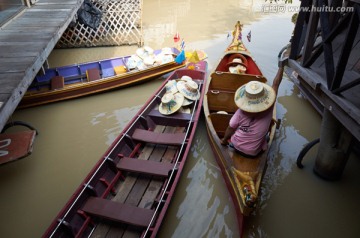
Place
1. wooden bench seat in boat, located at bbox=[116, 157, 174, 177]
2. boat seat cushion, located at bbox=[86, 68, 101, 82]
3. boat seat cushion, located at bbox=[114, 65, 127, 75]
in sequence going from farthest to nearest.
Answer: boat seat cushion, located at bbox=[114, 65, 127, 75], boat seat cushion, located at bbox=[86, 68, 101, 82], wooden bench seat in boat, located at bbox=[116, 157, 174, 177]

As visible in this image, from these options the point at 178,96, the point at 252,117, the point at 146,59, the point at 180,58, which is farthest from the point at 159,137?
the point at 146,59

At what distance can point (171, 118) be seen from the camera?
576 centimetres

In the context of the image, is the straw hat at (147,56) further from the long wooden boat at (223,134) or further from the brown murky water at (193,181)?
the long wooden boat at (223,134)

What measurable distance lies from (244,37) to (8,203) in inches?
390

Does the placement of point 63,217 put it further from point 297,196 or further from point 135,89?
point 135,89

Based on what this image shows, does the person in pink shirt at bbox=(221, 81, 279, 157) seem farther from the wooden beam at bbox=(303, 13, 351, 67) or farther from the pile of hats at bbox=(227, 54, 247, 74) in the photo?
the pile of hats at bbox=(227, 54, 247, 74)

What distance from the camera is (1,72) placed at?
14.6 feet

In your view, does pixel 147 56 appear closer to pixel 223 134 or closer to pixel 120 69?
pixel 120 69

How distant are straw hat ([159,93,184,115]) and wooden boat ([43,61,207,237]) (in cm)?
11

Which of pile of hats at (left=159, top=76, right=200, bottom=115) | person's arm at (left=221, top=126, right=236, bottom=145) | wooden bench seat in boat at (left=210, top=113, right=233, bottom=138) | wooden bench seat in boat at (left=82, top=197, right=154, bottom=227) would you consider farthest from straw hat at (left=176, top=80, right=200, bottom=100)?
wooden bench seat in boat at (left=82, top=197, right=154, bottom=227)

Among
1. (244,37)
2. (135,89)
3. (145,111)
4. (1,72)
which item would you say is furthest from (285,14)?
(1,72)

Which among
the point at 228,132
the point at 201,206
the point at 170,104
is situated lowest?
the point at 201,206

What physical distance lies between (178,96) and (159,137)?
1249 mm

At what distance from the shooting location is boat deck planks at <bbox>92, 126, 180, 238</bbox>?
3768 millimetres
